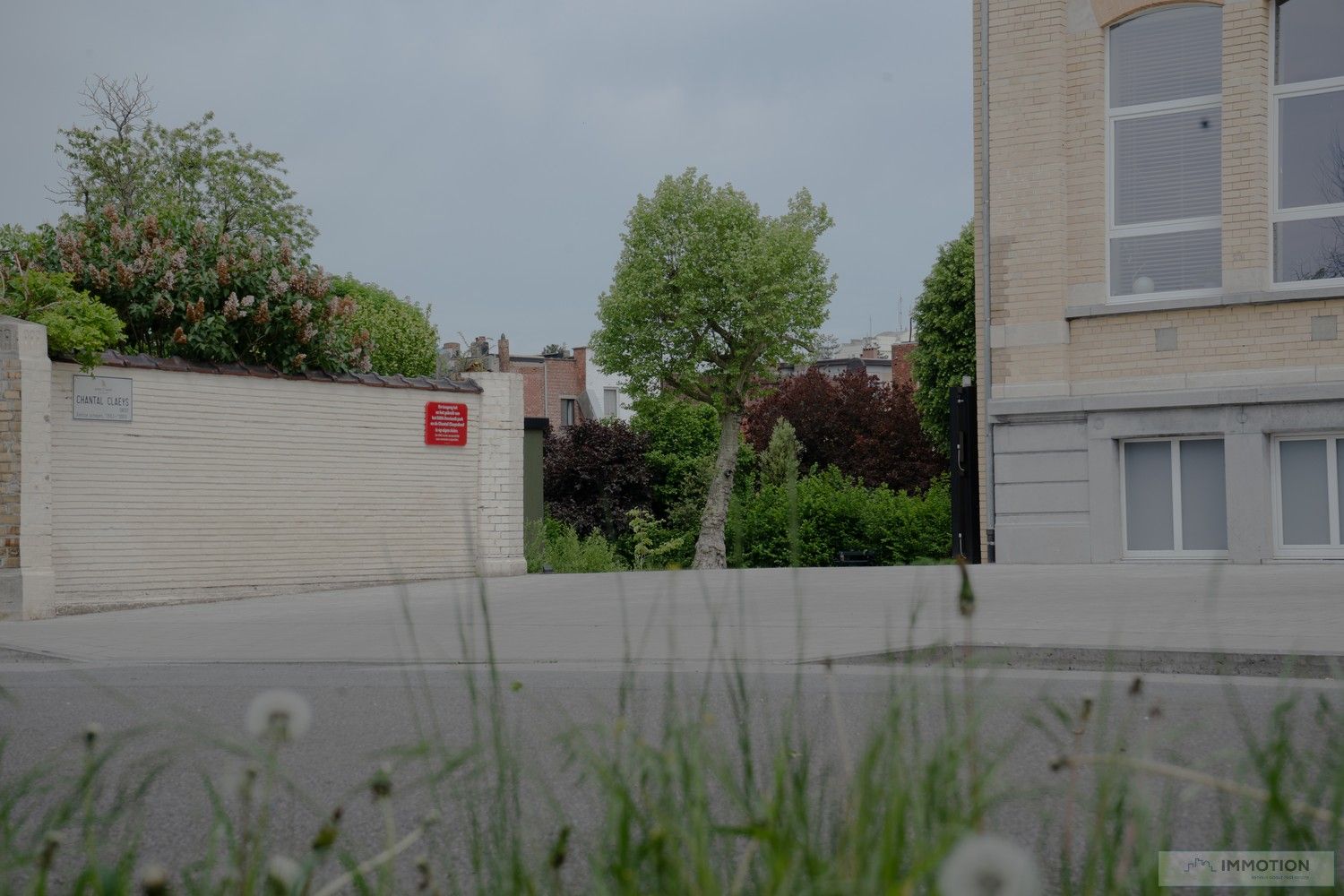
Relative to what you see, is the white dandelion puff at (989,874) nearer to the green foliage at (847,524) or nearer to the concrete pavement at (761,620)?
the concrete pavement at (761,620)

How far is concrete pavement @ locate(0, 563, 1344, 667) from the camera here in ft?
27.7

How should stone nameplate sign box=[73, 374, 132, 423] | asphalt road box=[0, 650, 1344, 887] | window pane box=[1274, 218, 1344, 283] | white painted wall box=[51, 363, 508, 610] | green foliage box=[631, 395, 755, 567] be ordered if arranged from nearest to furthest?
asphalt road box=[0, 650, 1344, 887]
stone nameplate sign box=[73, 374, 132, 423]
white painted wall box=[51, 363, 508, 610]
window pane box=[1274, 218, 1344, 283]
green foliage box=[631, 395, 755, 567]

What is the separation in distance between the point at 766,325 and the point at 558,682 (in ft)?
103

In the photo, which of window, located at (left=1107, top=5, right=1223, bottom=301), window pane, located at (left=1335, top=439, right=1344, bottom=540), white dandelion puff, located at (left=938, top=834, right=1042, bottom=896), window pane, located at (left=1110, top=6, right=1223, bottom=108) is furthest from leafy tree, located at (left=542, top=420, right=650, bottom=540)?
white dandelion puff, located at (left=938, top=834, right=1042, bottom=896)

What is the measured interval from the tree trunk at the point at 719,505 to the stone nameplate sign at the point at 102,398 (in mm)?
25784

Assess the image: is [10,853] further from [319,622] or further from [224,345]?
[224,345]

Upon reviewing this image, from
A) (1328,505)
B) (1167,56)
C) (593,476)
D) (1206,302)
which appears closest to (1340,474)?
(1328,505)

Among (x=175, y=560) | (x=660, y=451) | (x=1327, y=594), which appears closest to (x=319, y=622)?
(x=175, y=560)

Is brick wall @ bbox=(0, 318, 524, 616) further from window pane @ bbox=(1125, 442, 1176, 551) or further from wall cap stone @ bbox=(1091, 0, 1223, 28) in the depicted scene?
wall cap stone @ bbox=(1091, 0, 1223, 28)

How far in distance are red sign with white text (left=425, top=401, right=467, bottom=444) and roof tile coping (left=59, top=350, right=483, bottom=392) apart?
211 millimetres

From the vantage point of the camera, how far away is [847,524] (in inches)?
1422

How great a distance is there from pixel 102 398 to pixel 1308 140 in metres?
13.3

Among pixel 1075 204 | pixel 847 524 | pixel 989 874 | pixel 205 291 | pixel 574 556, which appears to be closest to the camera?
pixel 989 874

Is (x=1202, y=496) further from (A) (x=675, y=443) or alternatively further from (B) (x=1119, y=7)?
(A) (x=675, y=443)
